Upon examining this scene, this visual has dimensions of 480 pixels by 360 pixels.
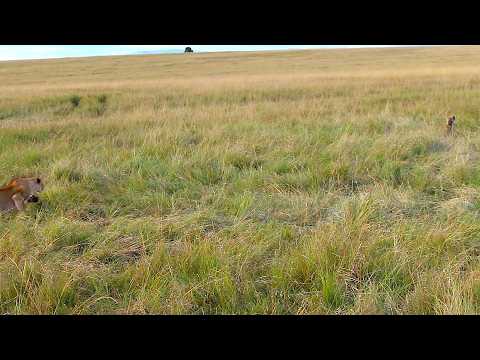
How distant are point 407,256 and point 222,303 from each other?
132cm

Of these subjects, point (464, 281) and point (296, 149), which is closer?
point (464, 281)

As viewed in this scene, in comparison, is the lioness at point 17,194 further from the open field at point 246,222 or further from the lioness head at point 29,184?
the open field at point 246,222

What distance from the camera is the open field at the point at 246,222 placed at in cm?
230

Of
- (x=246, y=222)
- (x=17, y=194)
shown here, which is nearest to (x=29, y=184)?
(x=17, y=194)

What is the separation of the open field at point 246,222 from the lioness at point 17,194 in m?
0.10

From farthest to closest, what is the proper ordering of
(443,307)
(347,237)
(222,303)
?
1. (347,237)
2. (222,303)
3. (443,307)

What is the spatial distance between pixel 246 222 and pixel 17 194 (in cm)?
208

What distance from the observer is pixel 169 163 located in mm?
5039

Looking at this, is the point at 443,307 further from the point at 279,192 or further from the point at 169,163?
the point at 169,163

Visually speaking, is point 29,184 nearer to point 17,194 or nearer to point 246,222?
point 17,194

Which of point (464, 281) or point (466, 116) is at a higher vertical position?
point (466, 116)

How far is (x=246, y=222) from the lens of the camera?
10.6 ft

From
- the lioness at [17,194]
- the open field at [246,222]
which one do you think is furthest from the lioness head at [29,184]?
the open field at [246,222]

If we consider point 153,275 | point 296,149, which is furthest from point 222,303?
point 296,149
